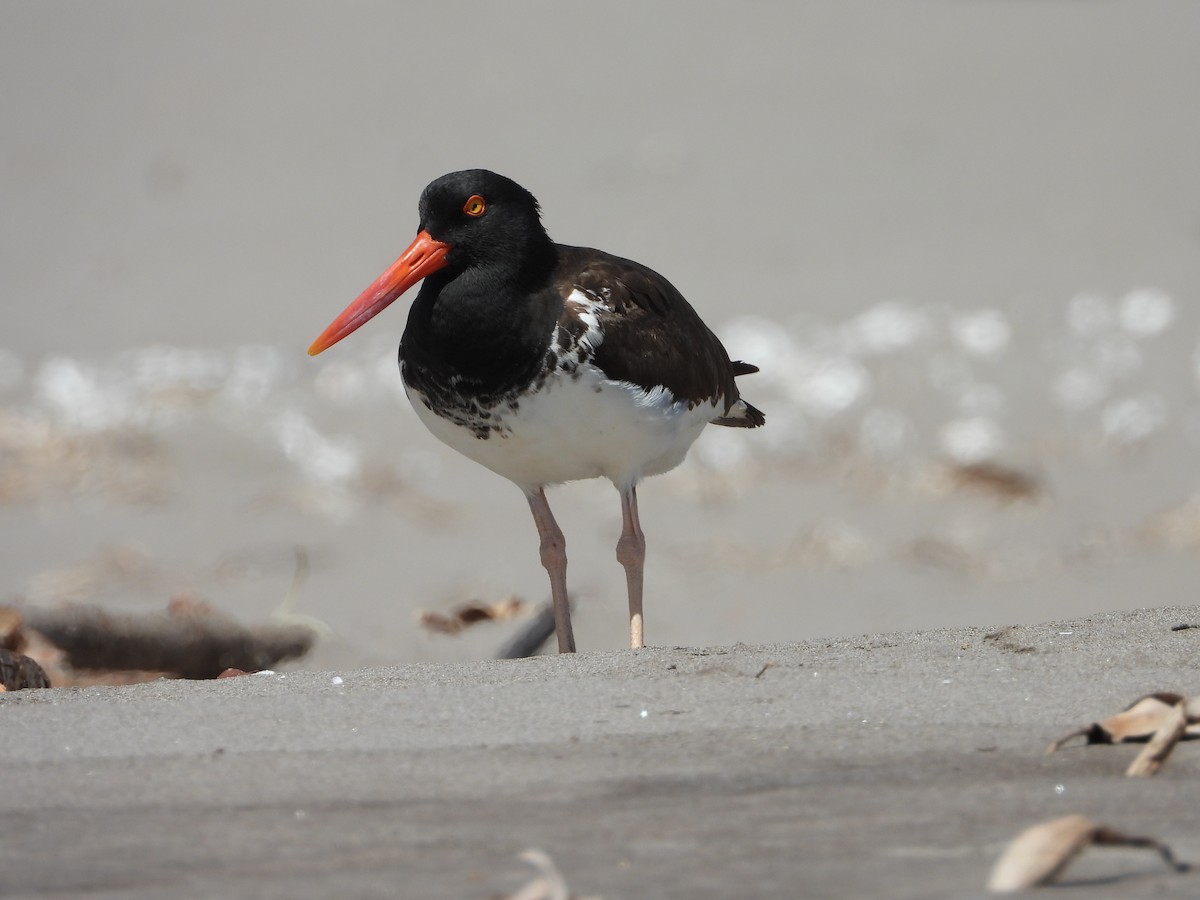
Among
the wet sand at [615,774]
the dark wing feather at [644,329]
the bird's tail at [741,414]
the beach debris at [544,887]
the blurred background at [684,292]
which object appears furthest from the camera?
the blurred background at [684,292]

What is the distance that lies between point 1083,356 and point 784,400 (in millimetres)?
1735

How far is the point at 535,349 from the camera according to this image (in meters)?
5.01

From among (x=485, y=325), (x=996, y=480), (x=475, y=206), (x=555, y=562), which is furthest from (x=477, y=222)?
(x=996, y=480)

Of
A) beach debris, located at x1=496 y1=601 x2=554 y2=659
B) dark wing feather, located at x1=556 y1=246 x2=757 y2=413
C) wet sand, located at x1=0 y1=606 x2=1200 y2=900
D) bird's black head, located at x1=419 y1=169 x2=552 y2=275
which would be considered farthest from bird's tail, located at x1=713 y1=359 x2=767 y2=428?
wet sand, located at x1=0 y1=606 x2=1200 y2=900

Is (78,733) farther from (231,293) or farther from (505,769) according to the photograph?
(231,293)

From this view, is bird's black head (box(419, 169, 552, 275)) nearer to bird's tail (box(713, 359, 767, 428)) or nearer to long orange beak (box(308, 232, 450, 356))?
long orange beak (box(308, 232, 450, 356))

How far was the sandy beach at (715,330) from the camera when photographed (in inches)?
139

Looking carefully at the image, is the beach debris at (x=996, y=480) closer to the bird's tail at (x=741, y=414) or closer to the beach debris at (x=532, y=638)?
the bird's tail at (x=741, y=414)

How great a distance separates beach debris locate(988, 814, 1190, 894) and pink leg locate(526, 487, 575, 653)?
3.46 metres

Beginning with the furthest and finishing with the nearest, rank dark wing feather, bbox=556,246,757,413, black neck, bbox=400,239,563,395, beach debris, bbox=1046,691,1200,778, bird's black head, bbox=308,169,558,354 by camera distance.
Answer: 1. bird's black head, bbox=308,169,558,354
2. dark wing feather, bbox=556,246,757,413
3. black neck, bbox=400,239,563,395
4. beach debris, bbox=1046,691,1200,778

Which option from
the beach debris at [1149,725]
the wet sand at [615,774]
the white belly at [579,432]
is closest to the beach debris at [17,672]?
the wet sand at [615,774]

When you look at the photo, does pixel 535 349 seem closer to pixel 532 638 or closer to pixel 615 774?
pixel 532 638

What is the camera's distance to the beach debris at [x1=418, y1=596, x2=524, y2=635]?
251 inches

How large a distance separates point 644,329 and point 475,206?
0.70m
